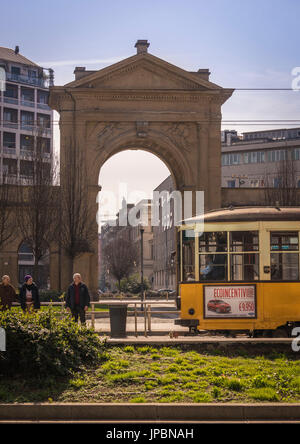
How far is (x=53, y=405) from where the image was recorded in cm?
1101

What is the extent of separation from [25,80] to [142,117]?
5141 cm

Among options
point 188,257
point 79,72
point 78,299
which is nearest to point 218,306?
point 188,257

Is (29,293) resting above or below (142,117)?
below

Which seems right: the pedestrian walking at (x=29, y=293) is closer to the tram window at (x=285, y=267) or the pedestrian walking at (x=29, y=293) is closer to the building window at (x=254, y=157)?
the tram window at (x=285, y=267)

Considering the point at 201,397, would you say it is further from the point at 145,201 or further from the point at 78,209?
the point at 145,201

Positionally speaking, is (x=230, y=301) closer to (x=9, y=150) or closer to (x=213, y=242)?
(x=213, y=242)

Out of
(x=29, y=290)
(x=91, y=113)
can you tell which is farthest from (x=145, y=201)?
(x=29, y=290)

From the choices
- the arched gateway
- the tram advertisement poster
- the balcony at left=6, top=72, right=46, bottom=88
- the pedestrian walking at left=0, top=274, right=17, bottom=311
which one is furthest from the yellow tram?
the balcony at left=6, top=72, right=46, bottom=88

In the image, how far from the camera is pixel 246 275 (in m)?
18.8

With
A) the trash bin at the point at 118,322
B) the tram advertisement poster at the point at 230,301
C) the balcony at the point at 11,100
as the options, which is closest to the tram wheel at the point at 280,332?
the tram advertisement poster at the point at 230,301

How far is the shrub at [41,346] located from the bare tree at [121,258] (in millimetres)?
72177

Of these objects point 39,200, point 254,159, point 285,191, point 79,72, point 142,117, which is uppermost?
point 254,159

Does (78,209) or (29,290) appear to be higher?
(78,209)
